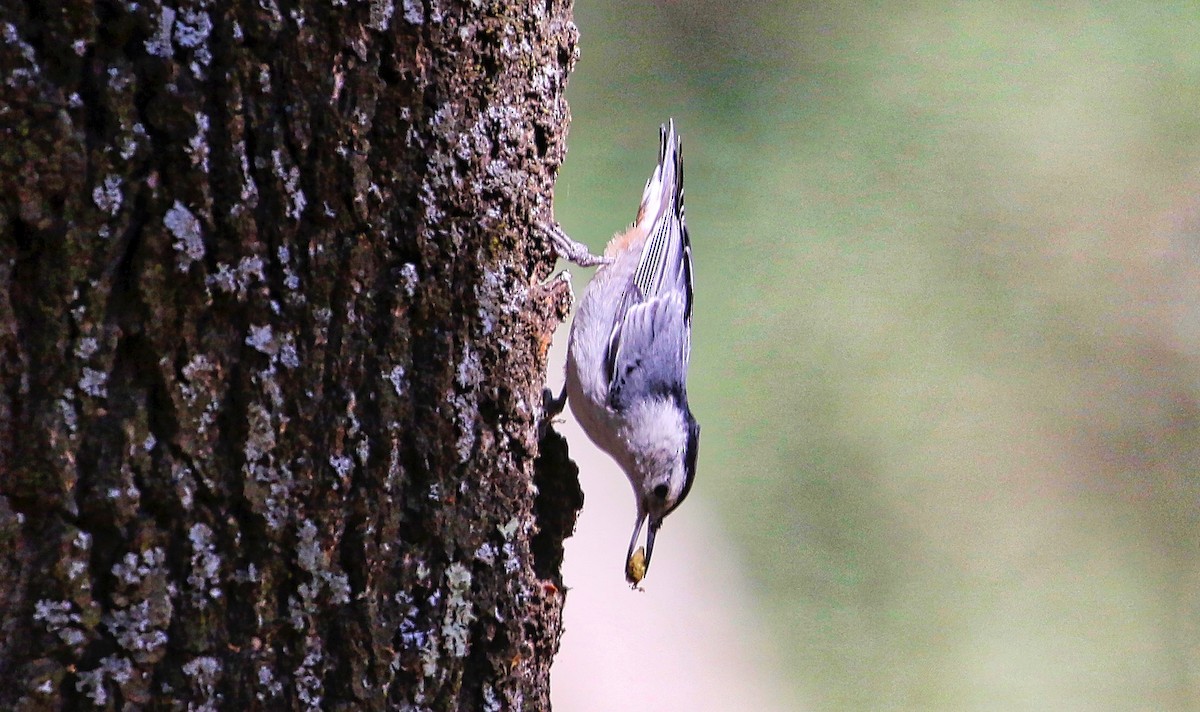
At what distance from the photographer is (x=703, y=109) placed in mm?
6488

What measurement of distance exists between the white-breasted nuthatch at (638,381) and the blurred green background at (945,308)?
7.67 feet

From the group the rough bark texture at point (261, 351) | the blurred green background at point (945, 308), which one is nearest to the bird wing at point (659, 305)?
the rough bark texture at point (261, 351)

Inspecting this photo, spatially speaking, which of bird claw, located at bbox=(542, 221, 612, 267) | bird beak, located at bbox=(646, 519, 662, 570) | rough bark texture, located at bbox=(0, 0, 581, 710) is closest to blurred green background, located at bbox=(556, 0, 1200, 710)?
bird beak, located at bbox=(646, 519, 662, 570)

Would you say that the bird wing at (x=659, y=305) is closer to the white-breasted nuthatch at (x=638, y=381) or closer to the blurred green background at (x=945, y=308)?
the white-breasted nuthatch at (x=638, y=381)

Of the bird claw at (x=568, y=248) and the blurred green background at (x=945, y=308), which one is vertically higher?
the blurred green background at (x=945, y=308)

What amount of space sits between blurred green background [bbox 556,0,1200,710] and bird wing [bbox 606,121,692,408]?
7.19 feet

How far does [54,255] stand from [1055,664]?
5.08 metres

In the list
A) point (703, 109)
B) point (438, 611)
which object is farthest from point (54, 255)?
point (703, 109)

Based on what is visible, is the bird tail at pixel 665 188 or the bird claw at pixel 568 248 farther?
the bird tail at pixel 665 188

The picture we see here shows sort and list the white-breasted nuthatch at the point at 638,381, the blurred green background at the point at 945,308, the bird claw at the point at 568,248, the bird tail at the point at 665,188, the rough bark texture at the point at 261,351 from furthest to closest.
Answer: the blurred green background at the point at 945,308 → the bird tail at the point at 665,188 → the white-breasted nuthatch at the point at 638,381 → the bird claw at the point at 568,248 → the rough bark texture at the point at 261,351

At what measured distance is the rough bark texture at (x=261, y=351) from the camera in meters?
1.13

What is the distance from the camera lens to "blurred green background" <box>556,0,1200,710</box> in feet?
16.7

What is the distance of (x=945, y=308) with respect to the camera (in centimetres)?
598

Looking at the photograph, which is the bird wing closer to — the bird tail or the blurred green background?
the bird tail
